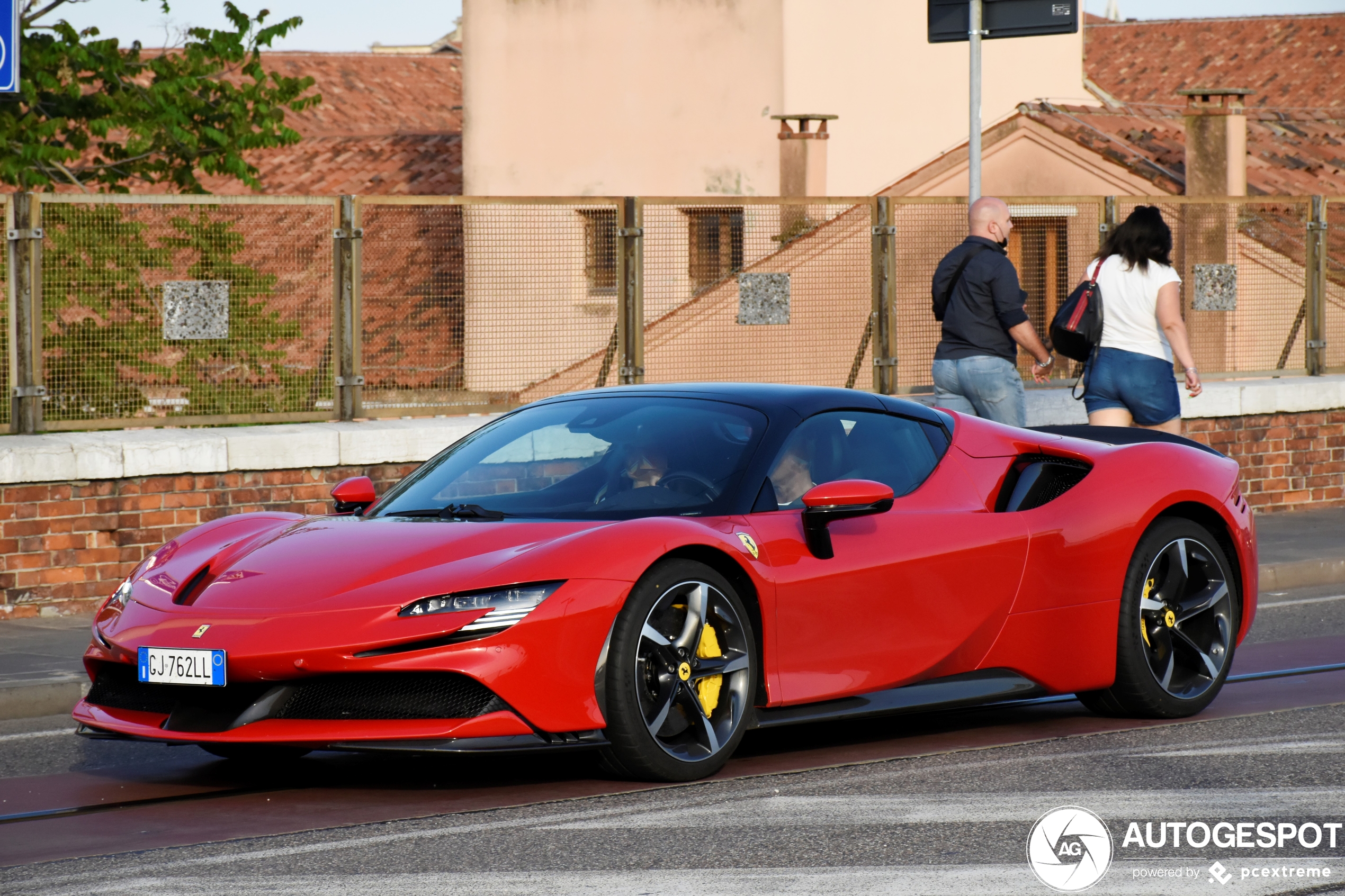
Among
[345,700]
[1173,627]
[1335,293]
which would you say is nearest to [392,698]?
[345,700]

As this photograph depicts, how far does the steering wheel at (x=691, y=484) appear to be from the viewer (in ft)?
22.7

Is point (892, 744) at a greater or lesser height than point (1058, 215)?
lesser

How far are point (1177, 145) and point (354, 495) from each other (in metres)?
21.2

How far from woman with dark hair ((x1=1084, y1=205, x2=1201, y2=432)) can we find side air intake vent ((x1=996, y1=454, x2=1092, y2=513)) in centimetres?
331

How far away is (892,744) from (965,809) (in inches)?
50.7

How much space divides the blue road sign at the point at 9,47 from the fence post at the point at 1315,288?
1089cm

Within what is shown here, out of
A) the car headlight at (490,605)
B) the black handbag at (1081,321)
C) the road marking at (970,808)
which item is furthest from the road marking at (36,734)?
the black handbag at (1081,321)

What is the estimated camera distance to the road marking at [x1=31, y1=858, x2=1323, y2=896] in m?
5.06

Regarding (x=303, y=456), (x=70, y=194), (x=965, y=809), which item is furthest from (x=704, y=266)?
(x=965, y=809)

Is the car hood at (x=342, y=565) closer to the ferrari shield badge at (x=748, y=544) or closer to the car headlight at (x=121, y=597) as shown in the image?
the car headlight at (x=121, y=597)

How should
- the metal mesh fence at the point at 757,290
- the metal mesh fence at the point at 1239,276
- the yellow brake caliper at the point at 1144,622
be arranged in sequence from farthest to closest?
the metal mesh fence at the point at 1239,276 → the metal mesh fence at the point at 757,290 → the yellow brake caliper at the point at 1144,622

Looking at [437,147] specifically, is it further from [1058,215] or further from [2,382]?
[2,382]

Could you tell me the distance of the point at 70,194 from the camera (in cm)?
1183

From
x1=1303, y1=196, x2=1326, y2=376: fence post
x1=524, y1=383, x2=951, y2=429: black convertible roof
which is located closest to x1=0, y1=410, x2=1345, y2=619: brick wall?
x1=524, y1=383, x2=951, y2=429: black convertible roof
